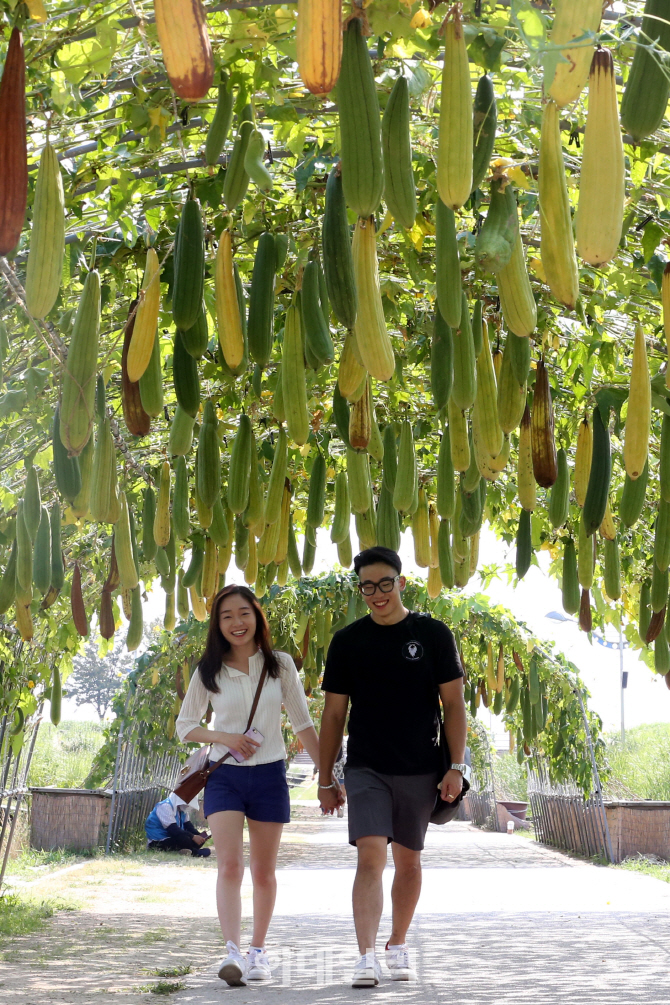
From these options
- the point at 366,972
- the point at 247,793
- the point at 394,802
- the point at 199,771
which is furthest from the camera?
the point at 199,771

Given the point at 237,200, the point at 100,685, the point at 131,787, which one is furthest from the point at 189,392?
the point at 100,685

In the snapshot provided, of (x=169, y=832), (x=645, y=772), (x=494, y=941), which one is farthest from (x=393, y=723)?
(x=645, y=772)

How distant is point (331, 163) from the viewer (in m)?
3.64

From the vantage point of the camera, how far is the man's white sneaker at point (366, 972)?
4211 mm

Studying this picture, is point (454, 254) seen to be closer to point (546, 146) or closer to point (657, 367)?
point (546, 146)

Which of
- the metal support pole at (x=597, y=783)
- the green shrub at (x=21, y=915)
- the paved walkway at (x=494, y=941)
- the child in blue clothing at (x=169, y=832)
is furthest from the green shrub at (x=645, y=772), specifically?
the green shrub at (x=21, y=915)

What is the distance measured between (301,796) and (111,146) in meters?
45.6

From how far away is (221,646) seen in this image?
15.9 ft

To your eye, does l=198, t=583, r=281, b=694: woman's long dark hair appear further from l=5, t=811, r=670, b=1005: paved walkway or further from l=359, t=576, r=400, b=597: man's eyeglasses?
l=5, t=811, r=670, b=1005: paved walkway

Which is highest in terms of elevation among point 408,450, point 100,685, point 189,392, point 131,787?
point 100,685

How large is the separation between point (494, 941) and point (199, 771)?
87.4 inches

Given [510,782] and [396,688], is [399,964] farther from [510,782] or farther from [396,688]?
[510,782]

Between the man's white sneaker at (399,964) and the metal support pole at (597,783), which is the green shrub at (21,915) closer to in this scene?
the man's white sneaker at (399,964)

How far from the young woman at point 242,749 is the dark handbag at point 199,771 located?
0.02 metres
